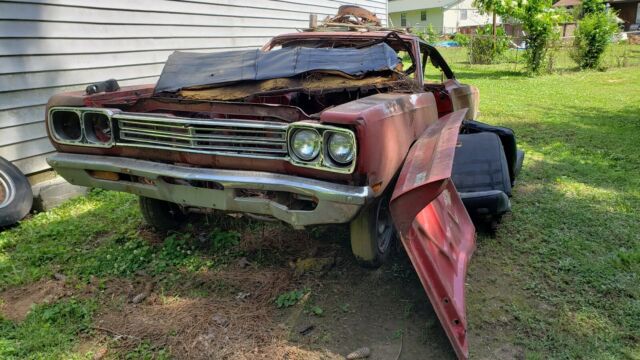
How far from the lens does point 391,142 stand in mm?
2689

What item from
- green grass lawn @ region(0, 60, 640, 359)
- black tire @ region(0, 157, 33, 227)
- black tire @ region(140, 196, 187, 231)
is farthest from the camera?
black tire @ region(0, 157, 33, 227)

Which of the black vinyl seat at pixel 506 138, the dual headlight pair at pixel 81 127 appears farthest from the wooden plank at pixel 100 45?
the black vinyl seat at pixel 506 138

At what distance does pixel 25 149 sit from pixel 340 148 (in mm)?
3740

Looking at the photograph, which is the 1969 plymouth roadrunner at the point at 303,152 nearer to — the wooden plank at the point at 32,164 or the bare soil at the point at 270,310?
the bare soil at the point at 270,310

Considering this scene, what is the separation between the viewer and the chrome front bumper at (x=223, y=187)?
2451mm

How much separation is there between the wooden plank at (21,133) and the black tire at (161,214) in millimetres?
1825

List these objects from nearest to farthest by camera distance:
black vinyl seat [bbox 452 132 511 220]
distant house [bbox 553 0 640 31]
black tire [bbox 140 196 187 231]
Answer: black vinyl seat [bbox 452 132 511 220] < black tire [bbox 140 196 187 231] < distant house [bbox 553 0 640 31]

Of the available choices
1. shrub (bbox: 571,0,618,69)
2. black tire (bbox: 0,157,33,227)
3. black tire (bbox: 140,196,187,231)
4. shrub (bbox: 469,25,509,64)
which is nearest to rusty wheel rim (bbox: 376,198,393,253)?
black tire (bbox: 140,196,187,231)

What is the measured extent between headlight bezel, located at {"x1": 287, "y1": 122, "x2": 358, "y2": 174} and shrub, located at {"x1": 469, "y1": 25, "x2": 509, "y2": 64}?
60.4 ft

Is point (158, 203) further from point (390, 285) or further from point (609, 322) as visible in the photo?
point (609, 322)

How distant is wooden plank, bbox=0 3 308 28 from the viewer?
4608 mm

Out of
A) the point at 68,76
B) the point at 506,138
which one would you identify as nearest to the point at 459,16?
the point at 506,138

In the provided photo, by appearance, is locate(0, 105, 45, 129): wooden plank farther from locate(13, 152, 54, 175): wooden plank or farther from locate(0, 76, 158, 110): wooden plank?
locate(13, 152, 54, 175): wooden plank

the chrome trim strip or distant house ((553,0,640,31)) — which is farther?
distant house ((553,0,640,31))
